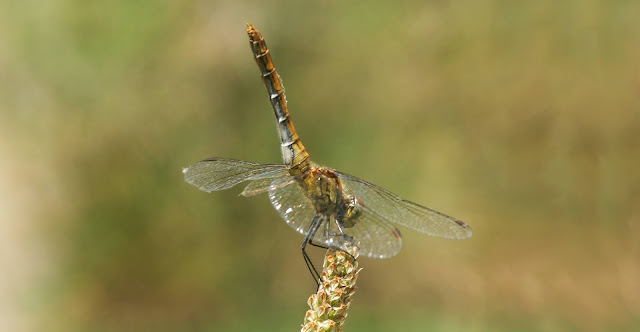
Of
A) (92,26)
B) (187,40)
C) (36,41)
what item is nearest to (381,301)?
(187,40)

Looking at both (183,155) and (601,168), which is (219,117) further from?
(601,168)

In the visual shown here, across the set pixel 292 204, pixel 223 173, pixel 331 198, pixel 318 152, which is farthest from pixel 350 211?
pixel 318 152

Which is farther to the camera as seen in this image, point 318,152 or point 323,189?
point 318,152

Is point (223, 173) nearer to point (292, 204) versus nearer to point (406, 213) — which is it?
point (292, 204)

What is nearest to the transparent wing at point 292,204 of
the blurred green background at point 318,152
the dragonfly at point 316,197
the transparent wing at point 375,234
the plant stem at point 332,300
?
the dragonfly at point 316,197

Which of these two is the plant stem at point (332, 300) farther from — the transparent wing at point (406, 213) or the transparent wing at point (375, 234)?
the transparent wing at point (406, 213)
